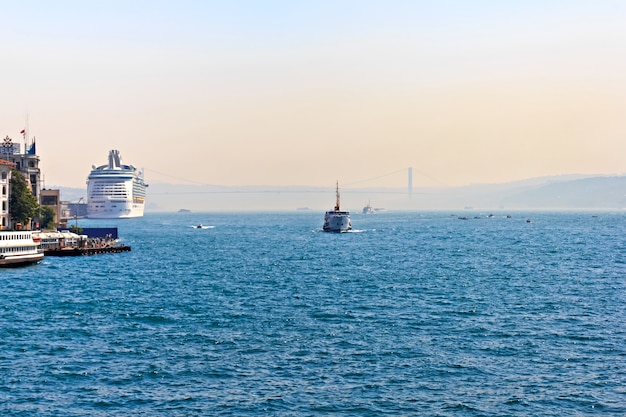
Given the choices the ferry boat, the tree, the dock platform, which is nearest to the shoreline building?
the tree

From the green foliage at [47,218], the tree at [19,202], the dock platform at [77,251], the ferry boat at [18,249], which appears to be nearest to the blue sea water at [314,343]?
the ferry boat at [18,249]

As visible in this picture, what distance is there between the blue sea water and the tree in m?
50.0

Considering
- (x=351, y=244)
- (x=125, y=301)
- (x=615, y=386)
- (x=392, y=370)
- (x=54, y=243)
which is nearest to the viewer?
(x=615, y=386)

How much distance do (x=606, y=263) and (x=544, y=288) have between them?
121 ft

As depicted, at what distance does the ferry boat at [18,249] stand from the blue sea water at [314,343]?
498 centimetres

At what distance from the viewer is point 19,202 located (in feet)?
490

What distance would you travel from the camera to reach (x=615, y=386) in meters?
42.9

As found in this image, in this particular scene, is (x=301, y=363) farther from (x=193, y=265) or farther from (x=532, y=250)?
(x=532, y=250)

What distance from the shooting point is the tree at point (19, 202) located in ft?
488

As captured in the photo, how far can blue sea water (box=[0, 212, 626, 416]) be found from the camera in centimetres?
4050

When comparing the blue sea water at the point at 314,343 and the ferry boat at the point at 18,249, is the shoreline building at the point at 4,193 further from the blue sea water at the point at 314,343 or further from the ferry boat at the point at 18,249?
the blue sea water at the point at 314,343

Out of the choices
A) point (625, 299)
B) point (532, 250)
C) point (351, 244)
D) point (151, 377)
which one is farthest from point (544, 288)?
Answer: point (351, 244)

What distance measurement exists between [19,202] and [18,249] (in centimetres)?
4571

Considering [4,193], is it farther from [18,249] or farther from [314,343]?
[314,343]
